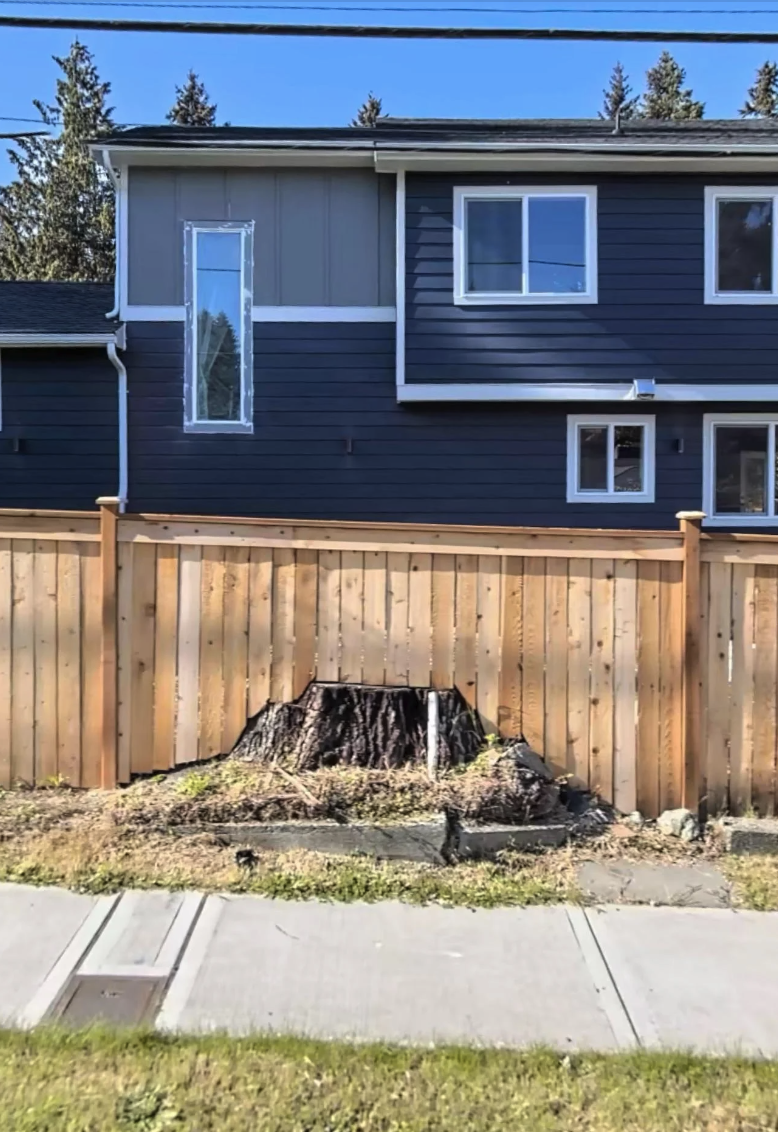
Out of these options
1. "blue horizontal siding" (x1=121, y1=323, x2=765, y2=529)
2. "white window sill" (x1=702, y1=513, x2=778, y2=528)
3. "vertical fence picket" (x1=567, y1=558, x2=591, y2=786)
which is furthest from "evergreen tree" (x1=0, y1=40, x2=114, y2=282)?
"vertical fence picket" (x1=567, y1=558, x2=591, y2=786)

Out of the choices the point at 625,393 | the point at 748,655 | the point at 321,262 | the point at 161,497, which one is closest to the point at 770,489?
the point at 625,393

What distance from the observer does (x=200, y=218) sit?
33.5ft

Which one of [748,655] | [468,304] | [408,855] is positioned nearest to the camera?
[408,855]

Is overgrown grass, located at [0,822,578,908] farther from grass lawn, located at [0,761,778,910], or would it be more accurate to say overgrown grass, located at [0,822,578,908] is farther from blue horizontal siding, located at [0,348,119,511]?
blue horizontal siding, located at [0,348,119,511]

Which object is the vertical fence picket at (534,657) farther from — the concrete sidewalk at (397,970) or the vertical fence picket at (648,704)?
the concrete sidewalk at (397,970)

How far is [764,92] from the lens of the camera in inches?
1288

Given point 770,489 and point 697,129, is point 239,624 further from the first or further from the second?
point 697,129

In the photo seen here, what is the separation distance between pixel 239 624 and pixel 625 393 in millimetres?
6860

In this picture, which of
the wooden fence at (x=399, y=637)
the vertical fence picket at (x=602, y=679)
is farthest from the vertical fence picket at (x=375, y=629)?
the vertical fence picket at (x=602, y=679)

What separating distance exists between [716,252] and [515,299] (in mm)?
2456

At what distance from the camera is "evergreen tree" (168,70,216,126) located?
107 feet

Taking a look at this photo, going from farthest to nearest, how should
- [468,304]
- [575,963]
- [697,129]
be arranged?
[697,129], [468,304], [575,963]

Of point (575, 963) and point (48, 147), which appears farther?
point (48, 147)

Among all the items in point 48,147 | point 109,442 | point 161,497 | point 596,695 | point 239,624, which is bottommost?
point 596,695
